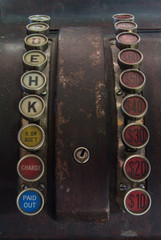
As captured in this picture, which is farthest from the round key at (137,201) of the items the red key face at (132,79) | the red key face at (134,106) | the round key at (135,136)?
the red key face at (132,79)

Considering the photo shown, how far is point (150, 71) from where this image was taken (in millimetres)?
1063

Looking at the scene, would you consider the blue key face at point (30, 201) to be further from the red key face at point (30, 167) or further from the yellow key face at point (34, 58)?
the yellow key face at point (34, 58)

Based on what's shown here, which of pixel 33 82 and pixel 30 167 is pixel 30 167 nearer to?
pixel 30 167

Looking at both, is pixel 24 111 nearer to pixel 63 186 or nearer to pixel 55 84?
pixel 55 84

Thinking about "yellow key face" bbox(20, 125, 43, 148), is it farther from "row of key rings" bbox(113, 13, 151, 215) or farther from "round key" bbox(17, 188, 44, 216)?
"row of key rings" bbox(113, 13, 151, 215)

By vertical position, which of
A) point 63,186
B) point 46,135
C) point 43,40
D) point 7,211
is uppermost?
point 43,40

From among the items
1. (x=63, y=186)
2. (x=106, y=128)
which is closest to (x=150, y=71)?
(x=106, y=128)

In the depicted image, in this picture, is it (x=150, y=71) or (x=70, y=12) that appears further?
(x=70, y=12)

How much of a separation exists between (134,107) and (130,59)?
0.21 m

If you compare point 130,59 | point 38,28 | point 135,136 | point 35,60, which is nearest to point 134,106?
point 135,136

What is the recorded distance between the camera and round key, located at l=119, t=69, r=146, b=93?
0.93 m

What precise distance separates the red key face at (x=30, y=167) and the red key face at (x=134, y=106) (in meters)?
0.35

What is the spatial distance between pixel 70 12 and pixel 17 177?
100 centimetres

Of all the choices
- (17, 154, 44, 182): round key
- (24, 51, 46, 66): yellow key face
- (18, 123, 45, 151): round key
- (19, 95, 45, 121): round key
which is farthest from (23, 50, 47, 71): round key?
(17, 154, 44, 182): round key
